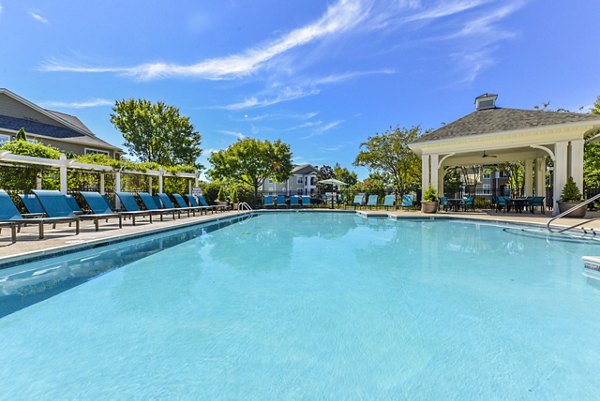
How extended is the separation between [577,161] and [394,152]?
9740 millimetres

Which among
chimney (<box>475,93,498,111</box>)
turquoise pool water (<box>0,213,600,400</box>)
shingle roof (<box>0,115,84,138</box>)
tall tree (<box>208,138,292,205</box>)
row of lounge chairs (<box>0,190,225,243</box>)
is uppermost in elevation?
chimney (<box>475,93,498,111</box>)

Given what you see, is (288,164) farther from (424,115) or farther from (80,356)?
(80,356)

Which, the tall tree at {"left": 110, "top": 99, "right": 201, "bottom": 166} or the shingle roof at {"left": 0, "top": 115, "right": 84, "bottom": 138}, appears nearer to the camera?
the shingle roof at {"left": 0, "top": 115, "right": 84, "bottom": 138}

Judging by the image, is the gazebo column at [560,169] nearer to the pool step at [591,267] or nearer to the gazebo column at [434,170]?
the gazebo column at [434,170]

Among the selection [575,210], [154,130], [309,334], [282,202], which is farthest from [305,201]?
[309,334]

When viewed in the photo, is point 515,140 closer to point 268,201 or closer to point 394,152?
point 394,152

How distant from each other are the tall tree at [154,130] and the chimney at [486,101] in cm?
2352

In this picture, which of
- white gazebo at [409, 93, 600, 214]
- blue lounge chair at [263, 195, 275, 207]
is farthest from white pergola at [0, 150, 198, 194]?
white gazebo at [409, 93, 600, 214]

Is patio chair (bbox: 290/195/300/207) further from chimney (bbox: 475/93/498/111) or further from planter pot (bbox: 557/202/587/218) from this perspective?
planter pot (bbox: 557/202/587/218)

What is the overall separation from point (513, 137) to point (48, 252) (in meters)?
16.6

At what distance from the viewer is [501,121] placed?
1394 cm

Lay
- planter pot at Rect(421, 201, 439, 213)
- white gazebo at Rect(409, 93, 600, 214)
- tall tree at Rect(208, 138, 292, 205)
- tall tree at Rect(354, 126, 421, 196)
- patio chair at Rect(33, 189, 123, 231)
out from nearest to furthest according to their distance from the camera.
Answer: patio chair at Rect(33, 189, 123, 231), white gazebo at Rect(409, 93, 600, 214), planter pot at Rect(421, 201, 439, 213), tall tree at Rect(354, 126, 421, 196), tall tree at Rect(208, 138, 292, 205)

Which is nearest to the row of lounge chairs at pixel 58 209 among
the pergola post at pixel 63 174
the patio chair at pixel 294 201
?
the pergola post at pixel 63 174

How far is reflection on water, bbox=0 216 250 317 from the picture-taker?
3424 millimetres
